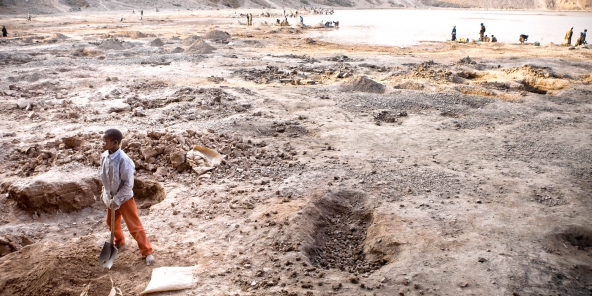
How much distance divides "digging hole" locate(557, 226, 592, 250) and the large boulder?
630 centimetres

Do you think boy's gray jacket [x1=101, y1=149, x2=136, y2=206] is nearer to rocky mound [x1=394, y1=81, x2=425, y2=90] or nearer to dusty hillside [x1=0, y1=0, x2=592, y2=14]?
rocky mound [x1=394, y1=81, x2=425, y2=90]

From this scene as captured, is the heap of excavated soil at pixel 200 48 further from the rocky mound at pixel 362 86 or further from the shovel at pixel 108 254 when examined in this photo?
the shovel at pixel 108 254

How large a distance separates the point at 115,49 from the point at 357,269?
18.5 metres

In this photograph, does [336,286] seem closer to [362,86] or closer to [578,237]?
[578,237]

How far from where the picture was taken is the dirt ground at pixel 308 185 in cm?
403

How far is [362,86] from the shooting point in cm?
1179

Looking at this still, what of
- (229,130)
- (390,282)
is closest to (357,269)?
(390,282)

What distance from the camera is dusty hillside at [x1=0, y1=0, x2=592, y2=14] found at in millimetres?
43906

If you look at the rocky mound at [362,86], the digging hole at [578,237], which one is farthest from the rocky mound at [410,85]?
the digging hole at [578,237]

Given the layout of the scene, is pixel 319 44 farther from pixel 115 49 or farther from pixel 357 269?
pixel 357 269

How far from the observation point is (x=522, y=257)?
426cm

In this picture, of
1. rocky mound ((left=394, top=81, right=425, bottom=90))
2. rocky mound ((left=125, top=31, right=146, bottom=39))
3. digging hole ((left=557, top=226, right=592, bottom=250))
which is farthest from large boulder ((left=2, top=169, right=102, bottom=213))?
rocky mound ((left=125, top=31, right=146, bottom=39))

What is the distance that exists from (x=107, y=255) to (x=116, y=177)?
2.64ft

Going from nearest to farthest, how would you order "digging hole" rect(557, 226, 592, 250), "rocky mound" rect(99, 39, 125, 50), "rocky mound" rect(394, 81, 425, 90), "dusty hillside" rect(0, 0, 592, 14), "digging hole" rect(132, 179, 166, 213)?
"digging hole" rect(557, 226, 592, 250) → "digging hole" rect(132, 179, 166, 213) → "rocky mound" rect(394, 81, 425, 90) → "rocky mound" rect(99, 39, 125, 50) → "dusty hillside" rect(0, 0, 592, 14)
